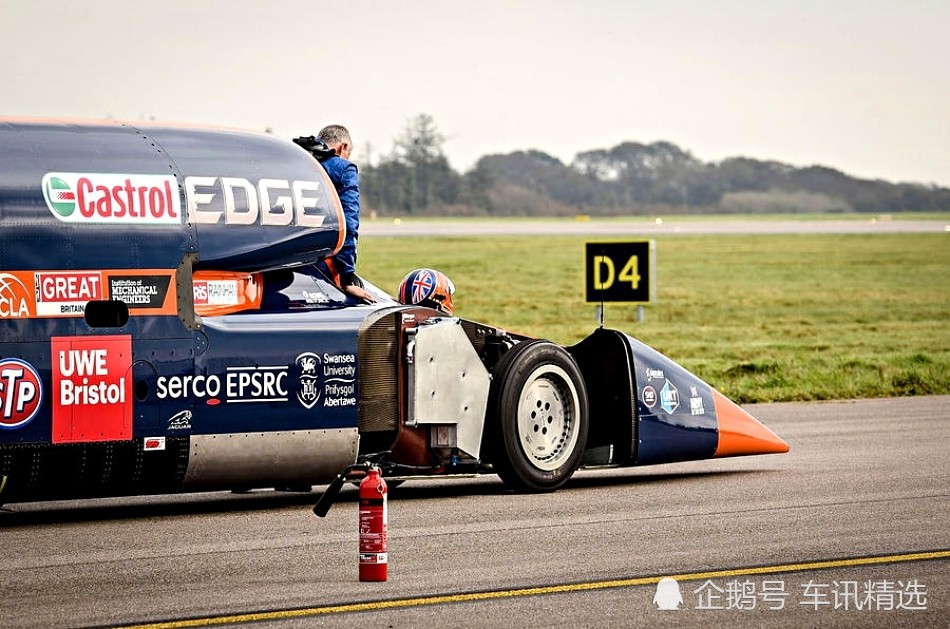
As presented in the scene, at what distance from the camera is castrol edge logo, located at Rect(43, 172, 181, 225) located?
857 centimetres

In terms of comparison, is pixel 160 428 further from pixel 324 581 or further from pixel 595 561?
pixel 595 561

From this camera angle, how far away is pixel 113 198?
8.73m

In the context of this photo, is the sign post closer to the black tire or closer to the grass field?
the grass field

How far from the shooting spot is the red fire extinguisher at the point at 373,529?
23.1 ft

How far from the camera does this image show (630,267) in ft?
58.9

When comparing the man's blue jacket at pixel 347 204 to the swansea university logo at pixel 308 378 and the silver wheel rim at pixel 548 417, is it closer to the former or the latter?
the swansea university logo at pixel 308 378

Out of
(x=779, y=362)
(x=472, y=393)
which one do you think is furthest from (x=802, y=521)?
(x=779, y=362)

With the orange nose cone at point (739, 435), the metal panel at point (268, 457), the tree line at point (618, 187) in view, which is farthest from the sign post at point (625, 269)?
the tree line at point (618, 187)

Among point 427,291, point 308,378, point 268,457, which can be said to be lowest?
point 268,457

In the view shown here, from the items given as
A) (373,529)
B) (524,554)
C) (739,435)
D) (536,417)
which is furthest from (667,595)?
(739,435)

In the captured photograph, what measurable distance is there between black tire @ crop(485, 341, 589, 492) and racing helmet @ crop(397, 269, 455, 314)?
0.74 meters

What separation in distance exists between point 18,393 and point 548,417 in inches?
143

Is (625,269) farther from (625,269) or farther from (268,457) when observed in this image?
(268,457)

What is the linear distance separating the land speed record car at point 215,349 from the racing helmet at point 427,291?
0.52 m
